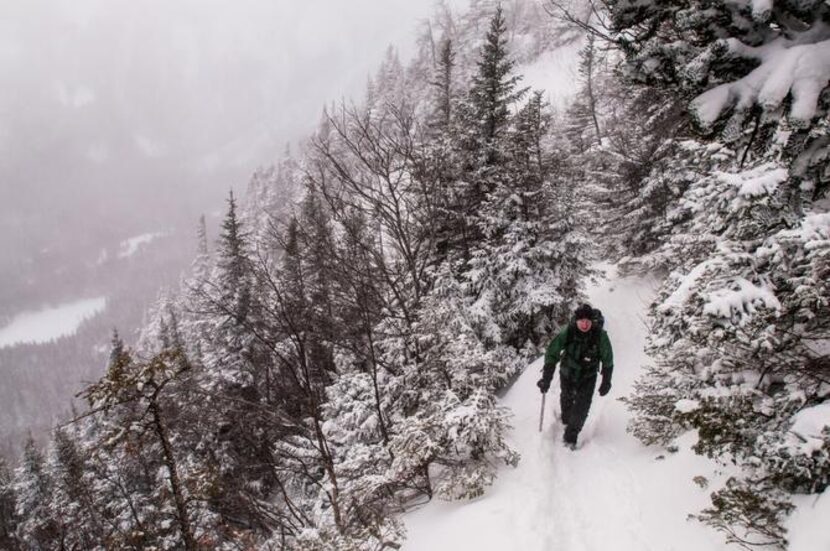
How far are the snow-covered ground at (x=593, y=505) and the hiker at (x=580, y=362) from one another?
0.54 meters

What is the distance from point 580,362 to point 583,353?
0.15 metres

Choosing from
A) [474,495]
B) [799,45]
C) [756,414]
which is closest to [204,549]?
[474,495]

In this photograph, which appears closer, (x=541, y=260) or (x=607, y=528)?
(x=607, y=528)

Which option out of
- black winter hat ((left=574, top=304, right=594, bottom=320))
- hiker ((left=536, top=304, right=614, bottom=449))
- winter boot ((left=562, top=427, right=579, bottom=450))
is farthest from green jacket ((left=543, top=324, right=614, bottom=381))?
winter boot ((left=562, top=427, right=579, bottom=450))

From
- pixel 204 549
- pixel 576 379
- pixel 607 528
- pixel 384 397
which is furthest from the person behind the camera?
pixel 384 397

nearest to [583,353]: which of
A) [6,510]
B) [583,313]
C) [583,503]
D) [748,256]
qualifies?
[583,313]

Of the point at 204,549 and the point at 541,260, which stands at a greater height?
the point at 541,260

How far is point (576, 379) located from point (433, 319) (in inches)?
105

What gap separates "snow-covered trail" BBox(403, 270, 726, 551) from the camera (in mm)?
4840

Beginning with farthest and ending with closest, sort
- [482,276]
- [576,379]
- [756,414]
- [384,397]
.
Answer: [482,276], [384,397], [576,379], [756,414]

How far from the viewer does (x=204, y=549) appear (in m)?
8.40

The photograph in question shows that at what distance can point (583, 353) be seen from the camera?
723cm

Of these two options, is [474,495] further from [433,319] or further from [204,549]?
[204,549]

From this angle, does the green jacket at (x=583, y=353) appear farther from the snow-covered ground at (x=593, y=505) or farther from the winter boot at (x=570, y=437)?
the snow-covered ground at (x=593, y=505)
